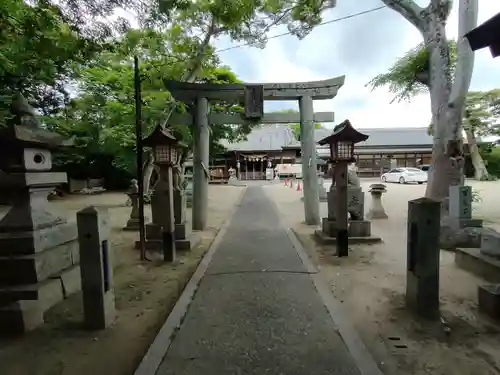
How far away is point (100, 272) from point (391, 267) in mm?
4467

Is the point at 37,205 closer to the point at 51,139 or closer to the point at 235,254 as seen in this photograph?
the point at 51,139

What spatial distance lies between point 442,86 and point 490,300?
6.49 m

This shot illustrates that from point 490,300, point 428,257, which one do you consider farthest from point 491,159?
point 428,257

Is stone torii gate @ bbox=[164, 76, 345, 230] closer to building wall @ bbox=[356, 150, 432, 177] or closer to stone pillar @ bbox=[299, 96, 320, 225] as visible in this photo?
stone pillar @ bbox=[299, 96, 320, 225]

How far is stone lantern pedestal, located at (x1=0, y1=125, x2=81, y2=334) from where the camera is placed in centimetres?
366

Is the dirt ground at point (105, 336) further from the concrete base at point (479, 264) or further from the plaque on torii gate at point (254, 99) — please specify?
the plaque on torii gate at point (254, 99)

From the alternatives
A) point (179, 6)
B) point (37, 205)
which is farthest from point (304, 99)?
point (37, 205)

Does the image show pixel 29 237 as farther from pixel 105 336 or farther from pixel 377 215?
pixel 377 215

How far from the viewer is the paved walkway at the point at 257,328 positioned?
9.18 feet

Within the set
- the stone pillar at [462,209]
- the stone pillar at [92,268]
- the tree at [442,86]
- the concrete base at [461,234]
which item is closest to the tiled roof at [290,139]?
the tree at [442,86]

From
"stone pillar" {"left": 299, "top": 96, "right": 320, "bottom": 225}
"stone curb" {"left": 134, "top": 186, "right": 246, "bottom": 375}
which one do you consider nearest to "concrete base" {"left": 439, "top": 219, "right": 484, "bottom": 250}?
"stone pillar" {"left": 299, "top": 96, "right": 320, "bottom": 225}

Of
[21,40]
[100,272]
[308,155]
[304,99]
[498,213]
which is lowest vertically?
[498,213]

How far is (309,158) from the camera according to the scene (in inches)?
384

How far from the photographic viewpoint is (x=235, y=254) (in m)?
6.61
